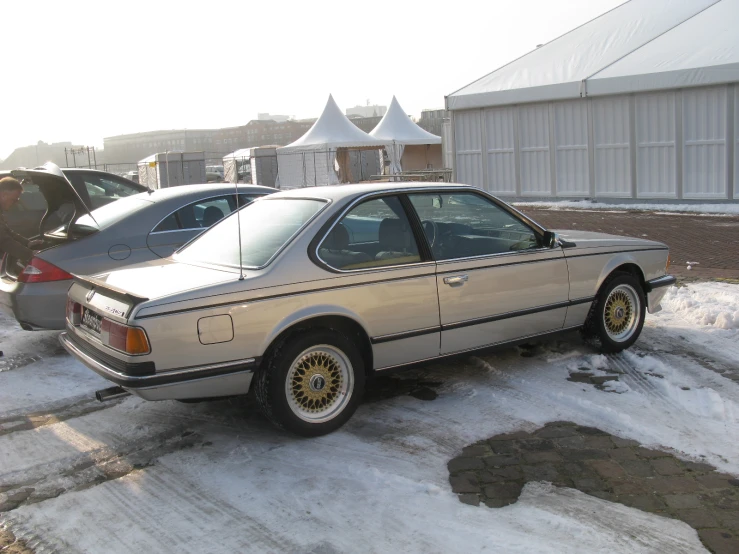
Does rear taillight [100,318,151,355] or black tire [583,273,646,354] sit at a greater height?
rear taillight [100,318,151,355]

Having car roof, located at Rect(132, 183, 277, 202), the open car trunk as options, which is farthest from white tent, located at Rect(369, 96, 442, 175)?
the open car trunk

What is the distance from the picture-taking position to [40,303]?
6570 millimetres

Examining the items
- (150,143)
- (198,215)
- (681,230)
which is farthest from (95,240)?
(150,143)

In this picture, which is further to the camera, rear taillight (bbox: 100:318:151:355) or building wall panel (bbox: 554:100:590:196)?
building wall panel (bbox: 554:100:590:196)

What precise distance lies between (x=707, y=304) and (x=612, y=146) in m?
13.8

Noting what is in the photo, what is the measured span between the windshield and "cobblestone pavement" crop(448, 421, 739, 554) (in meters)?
1.81

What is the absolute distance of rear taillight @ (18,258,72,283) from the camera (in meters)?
6.63

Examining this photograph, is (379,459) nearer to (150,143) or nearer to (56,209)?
(56,209)

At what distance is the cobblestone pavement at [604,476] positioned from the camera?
3709 mm

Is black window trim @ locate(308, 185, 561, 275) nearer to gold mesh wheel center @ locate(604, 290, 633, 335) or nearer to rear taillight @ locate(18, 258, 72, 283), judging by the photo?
gold mesh wheel center @ locate(604, 290, 633, 335)

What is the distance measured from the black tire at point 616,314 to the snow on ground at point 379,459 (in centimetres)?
15

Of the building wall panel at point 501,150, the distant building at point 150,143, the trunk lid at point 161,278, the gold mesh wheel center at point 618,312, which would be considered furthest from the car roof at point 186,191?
the distant building at point 150,143

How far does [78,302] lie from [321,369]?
1.73m

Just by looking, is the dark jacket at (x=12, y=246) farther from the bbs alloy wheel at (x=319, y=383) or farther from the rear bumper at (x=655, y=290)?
the rear bumper at (x=655, y=290)
